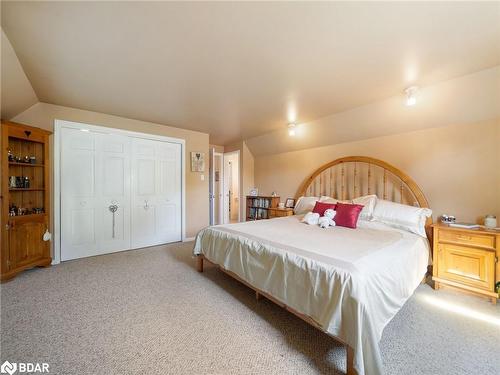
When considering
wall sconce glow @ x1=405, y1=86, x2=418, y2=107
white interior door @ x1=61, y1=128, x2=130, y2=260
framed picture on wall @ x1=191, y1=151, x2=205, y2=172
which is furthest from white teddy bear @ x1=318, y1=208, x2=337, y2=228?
white interior door @ x1=61, y1=128, x2=130, y2=260

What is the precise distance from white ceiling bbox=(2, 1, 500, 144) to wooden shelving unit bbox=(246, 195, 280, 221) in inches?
95.8

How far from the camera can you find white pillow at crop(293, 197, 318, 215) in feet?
12.1

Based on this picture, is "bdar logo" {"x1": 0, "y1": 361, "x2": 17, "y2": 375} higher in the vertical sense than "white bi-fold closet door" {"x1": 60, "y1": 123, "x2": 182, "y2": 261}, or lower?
lower

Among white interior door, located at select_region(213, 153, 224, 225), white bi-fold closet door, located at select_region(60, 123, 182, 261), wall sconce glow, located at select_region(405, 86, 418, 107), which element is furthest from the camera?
white interior door, located at select_region(213, 153, 224, 225)

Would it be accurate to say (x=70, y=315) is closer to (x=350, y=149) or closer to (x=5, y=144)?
(x=5, y=144)

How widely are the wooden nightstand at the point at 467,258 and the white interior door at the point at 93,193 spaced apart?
4.50 metres

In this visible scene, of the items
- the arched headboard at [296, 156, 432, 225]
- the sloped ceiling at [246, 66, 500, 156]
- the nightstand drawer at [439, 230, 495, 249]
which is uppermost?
the sloped ceiling at [246, 66, 500, 156]

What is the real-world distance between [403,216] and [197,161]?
372 centimetres

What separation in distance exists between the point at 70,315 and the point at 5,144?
2.10m

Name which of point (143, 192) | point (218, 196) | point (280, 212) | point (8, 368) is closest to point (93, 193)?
point (143, 192)

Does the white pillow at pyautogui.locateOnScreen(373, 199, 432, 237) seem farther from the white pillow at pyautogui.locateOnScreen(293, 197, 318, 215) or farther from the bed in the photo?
the white pillow at pyautogui.locateOnScreen(293, 197, 318, 215)

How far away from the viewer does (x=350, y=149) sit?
351 cm

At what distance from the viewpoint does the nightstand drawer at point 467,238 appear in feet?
6.61

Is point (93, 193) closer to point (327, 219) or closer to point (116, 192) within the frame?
point (116, 192)
